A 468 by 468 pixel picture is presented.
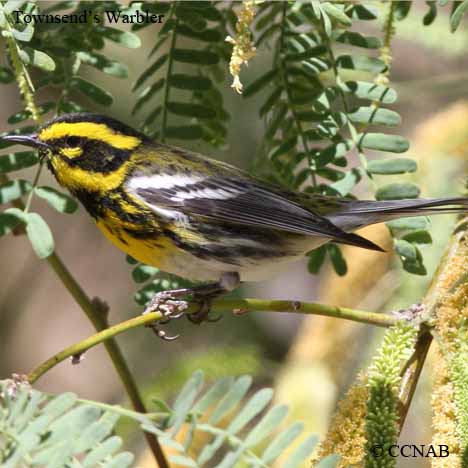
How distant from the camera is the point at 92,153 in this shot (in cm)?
266

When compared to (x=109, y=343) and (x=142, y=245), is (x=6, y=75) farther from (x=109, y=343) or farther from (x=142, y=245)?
(x=109, y=343)

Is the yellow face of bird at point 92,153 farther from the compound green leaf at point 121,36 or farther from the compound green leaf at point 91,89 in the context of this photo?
the compound green leaf at point 121,36

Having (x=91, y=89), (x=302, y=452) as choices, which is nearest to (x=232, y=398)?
(x=302, y=452)

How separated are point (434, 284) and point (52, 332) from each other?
14.3 feet

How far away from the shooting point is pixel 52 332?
234 inches

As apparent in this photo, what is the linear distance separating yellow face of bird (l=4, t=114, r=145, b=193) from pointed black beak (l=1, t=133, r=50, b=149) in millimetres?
53

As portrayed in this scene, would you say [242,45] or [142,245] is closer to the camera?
[242,45]

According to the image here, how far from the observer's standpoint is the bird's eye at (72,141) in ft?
8.27

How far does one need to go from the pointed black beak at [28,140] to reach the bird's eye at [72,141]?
84 millimetres

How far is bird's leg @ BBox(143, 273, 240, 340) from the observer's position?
231 centimetres

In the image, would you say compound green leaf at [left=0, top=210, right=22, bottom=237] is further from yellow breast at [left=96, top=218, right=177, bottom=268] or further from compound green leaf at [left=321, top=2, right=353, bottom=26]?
compound green leaf at [left=321, top=2, right=353, bottom=26]

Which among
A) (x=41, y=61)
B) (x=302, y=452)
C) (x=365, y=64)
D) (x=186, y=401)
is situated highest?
(x=365, y=64)

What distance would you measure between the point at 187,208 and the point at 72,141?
0.37 meters

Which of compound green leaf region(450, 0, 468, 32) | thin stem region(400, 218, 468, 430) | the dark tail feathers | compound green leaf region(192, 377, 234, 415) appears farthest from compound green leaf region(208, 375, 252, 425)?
compound green leaf region(450, 0, 468, 32)
